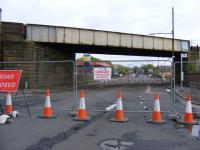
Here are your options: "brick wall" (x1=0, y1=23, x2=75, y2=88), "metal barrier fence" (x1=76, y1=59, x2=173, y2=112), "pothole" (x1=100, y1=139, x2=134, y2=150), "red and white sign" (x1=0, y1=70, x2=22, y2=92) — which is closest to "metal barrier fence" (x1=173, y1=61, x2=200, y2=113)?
"metal barrier fence" (x1=76, y1=59, x2=173, y2=112)

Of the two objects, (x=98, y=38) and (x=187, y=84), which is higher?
(x=98, y=38)

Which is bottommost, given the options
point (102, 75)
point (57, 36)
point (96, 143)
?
point (96, 143)

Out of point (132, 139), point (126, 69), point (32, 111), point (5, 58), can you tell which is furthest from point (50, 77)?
point (132, 139)

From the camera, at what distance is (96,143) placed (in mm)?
8406

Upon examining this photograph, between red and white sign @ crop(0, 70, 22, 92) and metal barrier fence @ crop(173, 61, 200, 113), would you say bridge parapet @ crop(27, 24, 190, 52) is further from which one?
red and white sign @ crop(0, 70, 22, 92)

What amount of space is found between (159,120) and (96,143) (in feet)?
12.5

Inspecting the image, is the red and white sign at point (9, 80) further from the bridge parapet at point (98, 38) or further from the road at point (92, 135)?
the bridge parapet at point (98, 38)

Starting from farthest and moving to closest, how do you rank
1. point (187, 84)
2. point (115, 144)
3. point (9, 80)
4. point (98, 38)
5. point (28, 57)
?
point (98, 38) < point (187, 84) < point (28, 57) < point (9, 80) < point (115, 144)

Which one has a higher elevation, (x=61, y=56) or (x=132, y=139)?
(x=61, y=56)

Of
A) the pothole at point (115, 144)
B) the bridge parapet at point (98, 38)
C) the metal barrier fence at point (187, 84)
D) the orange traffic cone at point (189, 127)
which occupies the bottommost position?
the pothole at point (115, 144)

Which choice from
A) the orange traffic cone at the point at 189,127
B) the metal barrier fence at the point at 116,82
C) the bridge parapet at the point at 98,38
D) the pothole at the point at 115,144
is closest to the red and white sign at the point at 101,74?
the metal barrier fence at the point at 116,82

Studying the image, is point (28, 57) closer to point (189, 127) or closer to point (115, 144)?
point (189, 127)

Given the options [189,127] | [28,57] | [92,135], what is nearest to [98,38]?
[28,57]

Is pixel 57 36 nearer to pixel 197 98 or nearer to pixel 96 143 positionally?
pixel 197 98
